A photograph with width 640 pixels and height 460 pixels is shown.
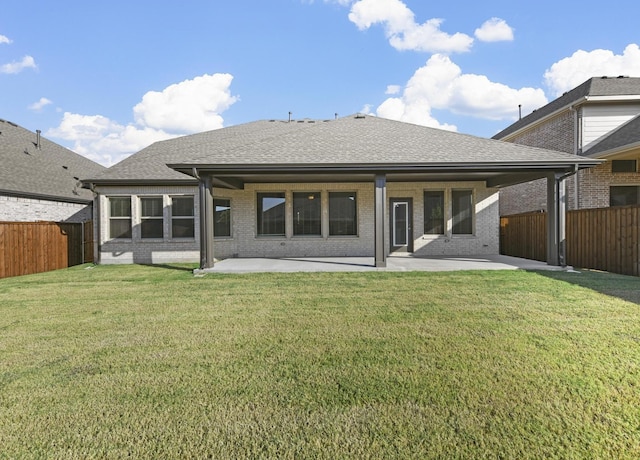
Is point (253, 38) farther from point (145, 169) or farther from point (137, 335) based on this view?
point (137, 335)

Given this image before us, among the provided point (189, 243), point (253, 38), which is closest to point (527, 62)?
point (253, 38)

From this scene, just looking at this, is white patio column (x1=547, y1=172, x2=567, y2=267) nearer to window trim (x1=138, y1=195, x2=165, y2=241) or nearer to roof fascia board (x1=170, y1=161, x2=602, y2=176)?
roof fascia board (x1=170, y1=161, x2=602, y2=176)

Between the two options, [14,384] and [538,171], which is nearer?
[14,384]

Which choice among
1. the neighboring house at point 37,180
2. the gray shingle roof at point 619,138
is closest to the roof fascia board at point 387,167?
the gray shingle roof at point 619,138

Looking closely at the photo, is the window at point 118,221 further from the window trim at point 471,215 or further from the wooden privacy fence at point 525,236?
the wooden privacy fence at point 525,236

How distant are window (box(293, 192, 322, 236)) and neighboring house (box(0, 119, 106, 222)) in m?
8.47

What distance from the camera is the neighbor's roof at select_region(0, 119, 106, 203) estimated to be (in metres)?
13.6

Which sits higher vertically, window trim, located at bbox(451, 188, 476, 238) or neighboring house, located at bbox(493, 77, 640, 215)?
neighboring house, located at bbox(493, 77, 640, 215)

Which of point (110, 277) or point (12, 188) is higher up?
point (12, 188)

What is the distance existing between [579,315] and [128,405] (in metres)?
6.30

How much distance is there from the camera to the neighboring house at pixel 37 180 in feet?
43.0

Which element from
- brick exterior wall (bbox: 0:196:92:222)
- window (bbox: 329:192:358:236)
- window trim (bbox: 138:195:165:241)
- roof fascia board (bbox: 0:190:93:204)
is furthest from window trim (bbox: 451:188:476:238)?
brick exterior wall (bbox: 0:196:92:222)

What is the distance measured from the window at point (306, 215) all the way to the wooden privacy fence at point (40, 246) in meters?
8.51

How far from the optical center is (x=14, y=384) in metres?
3.24
